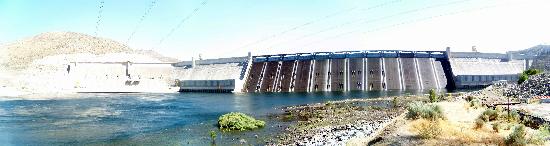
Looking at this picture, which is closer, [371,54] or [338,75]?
[338,75]

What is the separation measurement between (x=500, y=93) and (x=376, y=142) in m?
35.0

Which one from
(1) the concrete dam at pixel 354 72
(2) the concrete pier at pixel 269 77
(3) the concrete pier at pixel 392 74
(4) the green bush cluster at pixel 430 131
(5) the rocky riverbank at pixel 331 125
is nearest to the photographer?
(4) the green bush cluster at pixel 430 131

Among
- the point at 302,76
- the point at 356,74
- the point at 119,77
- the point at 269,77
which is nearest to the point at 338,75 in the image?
the point at 356,74

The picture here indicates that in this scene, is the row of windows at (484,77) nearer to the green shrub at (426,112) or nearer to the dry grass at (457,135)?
the green shrub at (426,112)

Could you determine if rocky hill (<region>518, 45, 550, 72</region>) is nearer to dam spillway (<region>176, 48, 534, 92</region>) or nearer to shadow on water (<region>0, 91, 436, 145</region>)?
dam spillway (<region>176, 48, 534, 92</region>)

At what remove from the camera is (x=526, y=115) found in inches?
1115

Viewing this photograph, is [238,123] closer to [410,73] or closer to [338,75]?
[338,75]

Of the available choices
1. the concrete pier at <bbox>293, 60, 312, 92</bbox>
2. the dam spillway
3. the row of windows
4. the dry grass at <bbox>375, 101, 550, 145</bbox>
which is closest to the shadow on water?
the dry grass at <bbox>375, 101, 550, 145</bbox>

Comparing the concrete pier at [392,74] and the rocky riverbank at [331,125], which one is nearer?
the rocky riverbank at [331,125]

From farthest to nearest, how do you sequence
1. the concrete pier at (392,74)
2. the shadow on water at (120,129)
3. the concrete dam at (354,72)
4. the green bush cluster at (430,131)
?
the concrete dam at (354,72) → the concrete pier at (392,74) → the shadow on water at (120,129) → the green bush cluster at (430,131)

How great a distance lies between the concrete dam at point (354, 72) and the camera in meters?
108

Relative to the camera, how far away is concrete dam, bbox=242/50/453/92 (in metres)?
108

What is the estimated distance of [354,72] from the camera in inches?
4387

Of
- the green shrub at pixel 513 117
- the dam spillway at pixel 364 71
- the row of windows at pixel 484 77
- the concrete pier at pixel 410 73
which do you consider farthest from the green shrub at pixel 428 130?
the row of windows at pixel 484 77
